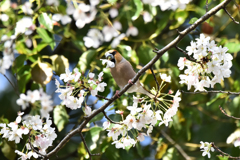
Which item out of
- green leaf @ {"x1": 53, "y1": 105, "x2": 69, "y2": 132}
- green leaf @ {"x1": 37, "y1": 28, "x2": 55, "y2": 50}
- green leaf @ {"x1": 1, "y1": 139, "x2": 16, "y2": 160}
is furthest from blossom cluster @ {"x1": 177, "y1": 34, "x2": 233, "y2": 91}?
green leaf @ {"x1": 1, "y1": 139, "x2": 16, "y2": 160}

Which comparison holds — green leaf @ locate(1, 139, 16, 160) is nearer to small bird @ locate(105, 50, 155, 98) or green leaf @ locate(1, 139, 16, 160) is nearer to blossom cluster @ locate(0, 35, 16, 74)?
blossom cluster @ locate(0, 35, 16, 74)

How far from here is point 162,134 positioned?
2.82 meters

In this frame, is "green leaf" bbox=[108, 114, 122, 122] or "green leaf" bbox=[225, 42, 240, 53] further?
"green leaf" bbox=[225, 42, 240, 53]

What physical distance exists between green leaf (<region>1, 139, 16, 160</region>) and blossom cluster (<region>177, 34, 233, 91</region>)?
1.43m

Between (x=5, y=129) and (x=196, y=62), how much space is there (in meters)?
1.14

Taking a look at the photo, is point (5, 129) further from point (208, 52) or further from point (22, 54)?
point (208, 52)

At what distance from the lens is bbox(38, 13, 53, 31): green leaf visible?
7.09 ft

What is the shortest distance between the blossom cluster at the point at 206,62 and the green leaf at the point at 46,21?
106 centimetres

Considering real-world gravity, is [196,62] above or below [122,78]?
above

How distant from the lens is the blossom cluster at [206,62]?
1484 mm

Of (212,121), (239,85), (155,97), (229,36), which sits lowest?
(212,121)

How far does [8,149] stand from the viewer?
2219 mm

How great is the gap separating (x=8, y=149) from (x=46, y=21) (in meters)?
1.01

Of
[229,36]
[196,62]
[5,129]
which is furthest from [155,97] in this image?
[229,36]
